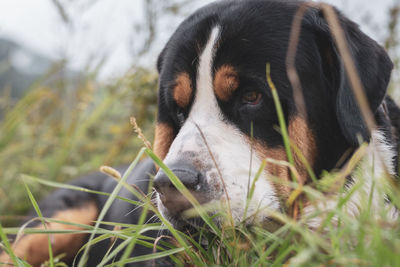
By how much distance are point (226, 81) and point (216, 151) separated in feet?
1.42

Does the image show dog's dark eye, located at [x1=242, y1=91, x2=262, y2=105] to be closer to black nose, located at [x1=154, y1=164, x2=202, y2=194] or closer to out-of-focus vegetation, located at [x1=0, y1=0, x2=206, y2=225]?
black nose, located at [x1=154, y1=164, x2=202, y2=194]

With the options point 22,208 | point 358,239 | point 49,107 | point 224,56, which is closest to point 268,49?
point 224,56

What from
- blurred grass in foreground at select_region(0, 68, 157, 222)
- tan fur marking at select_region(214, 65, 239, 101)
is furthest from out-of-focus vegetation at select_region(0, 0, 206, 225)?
tan fur marking at select_region(214, 65, 239, 101)

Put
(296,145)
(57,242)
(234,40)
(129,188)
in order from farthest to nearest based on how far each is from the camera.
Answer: (57,242) < (234,40) < (296,145) < (129,188)

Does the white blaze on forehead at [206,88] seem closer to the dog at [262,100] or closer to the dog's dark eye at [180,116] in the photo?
the dog at [262,100]

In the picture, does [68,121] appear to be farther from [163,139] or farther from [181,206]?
[181,206]

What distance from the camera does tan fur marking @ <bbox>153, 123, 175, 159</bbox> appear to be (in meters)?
2.74

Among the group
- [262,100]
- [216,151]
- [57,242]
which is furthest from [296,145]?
[57,242]

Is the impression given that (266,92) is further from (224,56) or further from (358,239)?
(358,239)

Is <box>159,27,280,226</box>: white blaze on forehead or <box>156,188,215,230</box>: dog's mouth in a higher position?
<box>159,27,280,226</box>: white blaze on forehead

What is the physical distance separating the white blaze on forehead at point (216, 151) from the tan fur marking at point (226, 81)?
6 centimetres

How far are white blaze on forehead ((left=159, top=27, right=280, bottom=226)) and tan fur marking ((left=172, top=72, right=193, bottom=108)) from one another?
0.06 m

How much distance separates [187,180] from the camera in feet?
6.00

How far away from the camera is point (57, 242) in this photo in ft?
10.9
